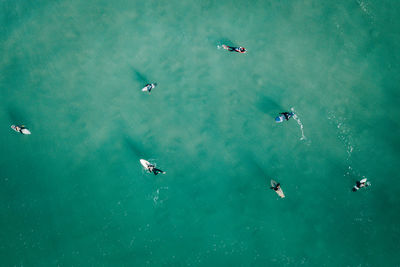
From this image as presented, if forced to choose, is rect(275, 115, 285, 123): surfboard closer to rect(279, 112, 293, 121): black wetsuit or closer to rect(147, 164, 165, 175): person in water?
rect(279, 112, 293, 121): black wetsuit

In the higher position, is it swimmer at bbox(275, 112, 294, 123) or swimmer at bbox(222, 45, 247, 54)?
swimmer at bbox(222, 45, 247, 54)

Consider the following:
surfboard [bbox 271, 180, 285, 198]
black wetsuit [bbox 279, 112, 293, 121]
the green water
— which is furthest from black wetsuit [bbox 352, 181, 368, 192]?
black wetsuit [bbox 279, 112, 293, 121]

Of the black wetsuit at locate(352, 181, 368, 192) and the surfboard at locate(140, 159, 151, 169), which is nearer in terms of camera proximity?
the black wetsuit at locate(352, 181, 368, 192)

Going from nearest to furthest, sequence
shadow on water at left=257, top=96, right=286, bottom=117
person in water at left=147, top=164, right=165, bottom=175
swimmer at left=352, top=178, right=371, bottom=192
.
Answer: swimmer at left=352, top=178, right=371, bottom=192 < person in water at left=147, top=164, right=165, bottom=175 < shadow on water at left=257, top=96, right=286, bottom=117

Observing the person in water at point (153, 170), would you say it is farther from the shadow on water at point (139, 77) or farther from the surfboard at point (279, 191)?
the surfboard at point (279, 191)

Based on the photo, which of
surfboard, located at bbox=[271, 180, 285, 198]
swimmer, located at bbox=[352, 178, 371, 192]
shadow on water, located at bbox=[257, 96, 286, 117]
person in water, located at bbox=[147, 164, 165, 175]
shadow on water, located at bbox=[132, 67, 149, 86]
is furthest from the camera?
shadow on water, located at bbox=[132, 67, 149, 86]

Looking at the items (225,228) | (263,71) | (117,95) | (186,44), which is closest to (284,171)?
(225,228)

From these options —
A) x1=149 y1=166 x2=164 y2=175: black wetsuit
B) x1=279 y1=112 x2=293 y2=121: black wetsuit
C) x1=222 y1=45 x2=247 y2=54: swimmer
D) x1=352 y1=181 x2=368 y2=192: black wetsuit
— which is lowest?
x1=149 y1=166 x2=164 y2=175: black wetsuit
